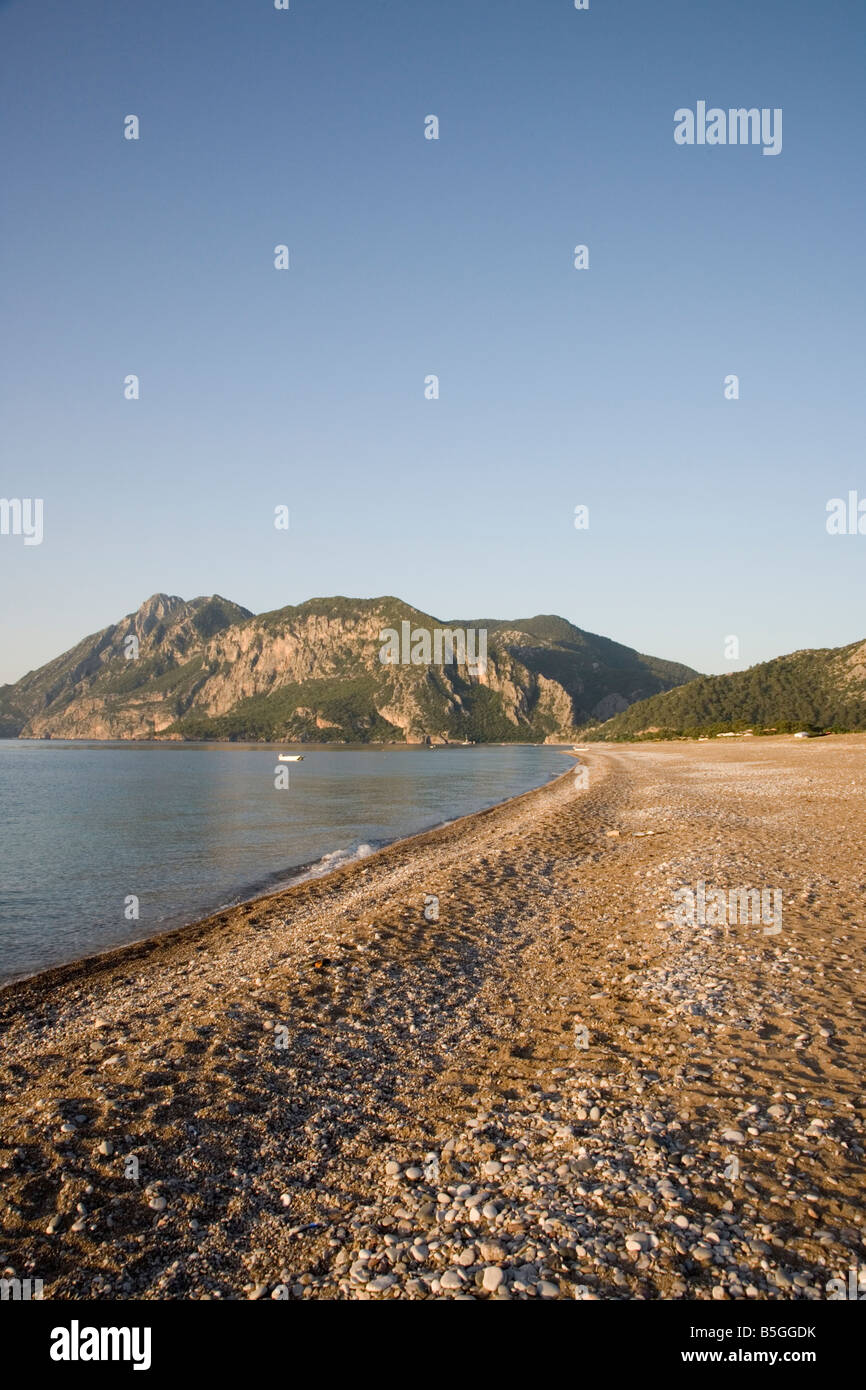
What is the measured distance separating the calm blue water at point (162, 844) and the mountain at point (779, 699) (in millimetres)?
87366

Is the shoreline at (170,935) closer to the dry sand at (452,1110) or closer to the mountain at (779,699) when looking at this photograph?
the dry sand at (452,1110)

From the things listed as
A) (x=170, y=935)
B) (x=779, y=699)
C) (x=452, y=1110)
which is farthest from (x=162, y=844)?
(x=779, y=699)

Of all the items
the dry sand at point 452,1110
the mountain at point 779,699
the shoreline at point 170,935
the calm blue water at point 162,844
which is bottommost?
the calm blue water at point 162,844

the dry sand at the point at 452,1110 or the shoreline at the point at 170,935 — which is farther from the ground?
the dry sand at the point at 452,1110

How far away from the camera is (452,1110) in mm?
8203

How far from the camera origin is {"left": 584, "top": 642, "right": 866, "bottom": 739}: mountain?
13488cm

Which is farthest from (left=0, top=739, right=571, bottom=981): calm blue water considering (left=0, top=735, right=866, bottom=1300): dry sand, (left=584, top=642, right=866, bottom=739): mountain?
(left=584, top=642, right=866, bottom=739): mountain

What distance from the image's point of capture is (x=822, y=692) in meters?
148

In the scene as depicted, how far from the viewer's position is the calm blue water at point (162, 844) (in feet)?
68.8

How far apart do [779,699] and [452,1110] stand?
546ft

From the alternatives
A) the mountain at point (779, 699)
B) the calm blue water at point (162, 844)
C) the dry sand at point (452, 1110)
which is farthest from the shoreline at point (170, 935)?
the mountain at point (779, 699)
